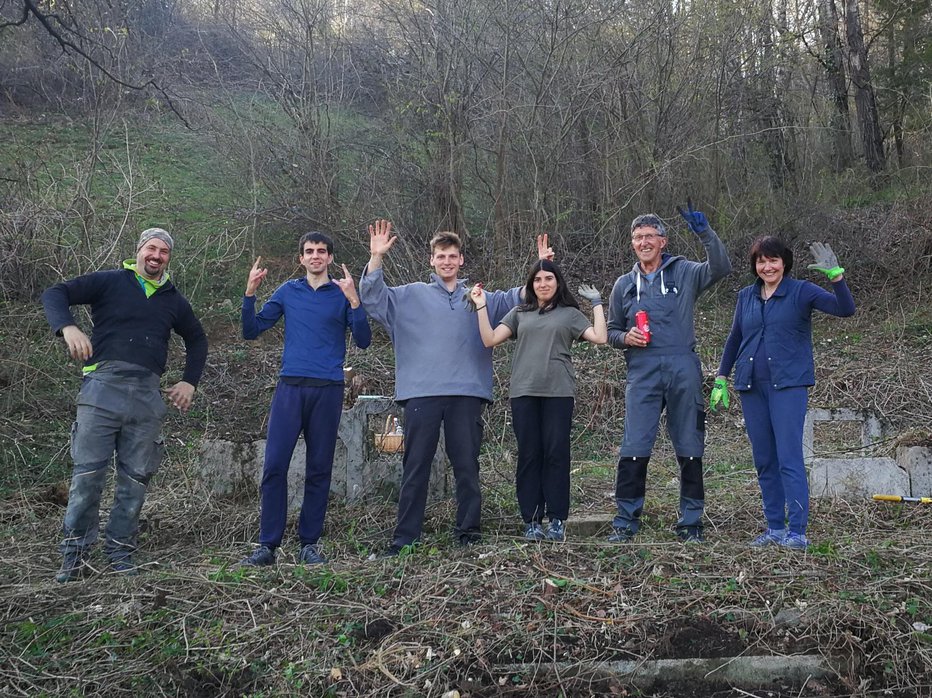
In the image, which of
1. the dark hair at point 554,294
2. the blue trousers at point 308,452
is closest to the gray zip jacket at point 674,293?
the dark hair at point 554,294

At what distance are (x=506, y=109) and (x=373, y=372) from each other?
433 cm

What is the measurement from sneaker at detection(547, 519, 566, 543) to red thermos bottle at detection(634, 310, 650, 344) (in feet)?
3.67

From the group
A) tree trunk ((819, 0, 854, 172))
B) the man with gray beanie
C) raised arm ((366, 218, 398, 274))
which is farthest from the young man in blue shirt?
tree trunk ((819, 0, 854, 172))

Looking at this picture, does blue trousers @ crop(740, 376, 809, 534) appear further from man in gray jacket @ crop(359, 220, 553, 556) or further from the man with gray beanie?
the man with gray beanie

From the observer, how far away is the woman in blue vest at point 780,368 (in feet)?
14.6

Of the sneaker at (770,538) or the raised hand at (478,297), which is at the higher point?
the raised hand at (478,297)

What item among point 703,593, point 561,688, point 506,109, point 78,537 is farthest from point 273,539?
point 506,109

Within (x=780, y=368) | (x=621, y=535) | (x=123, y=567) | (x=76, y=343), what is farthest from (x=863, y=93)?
(x=123, y=567)

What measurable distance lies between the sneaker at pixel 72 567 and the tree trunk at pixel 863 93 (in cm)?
1448

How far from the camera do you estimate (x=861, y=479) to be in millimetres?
5910

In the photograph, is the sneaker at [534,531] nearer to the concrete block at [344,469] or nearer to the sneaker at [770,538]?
the sneaker at [770,538]

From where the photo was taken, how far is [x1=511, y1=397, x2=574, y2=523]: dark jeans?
472 centimetres

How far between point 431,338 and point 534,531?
3.98 feet

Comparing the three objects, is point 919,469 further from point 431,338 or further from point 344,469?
point 344,469
